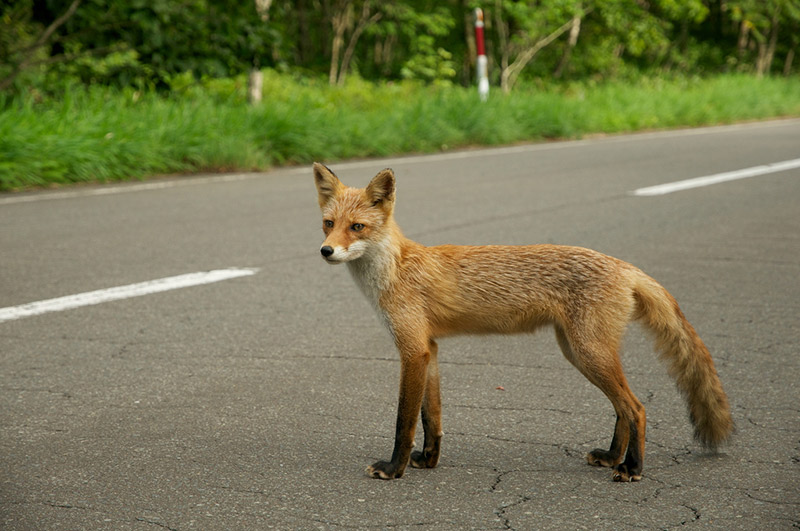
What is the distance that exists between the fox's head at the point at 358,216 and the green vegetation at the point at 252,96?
8086 millimetres

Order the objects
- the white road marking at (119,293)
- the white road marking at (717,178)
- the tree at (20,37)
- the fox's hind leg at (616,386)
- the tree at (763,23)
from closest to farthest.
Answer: the fox's hind leg at (616,386) < the white road marking at (119,293) < the white road marking at (717,178) < the tree at (20,37) < the tree at (763,23)

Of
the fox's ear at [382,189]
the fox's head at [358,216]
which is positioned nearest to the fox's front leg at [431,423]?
the fox's head at [358,216]

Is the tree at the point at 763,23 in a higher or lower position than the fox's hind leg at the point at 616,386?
higher

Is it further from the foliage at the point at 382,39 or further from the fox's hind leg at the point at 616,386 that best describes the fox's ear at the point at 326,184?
A: the foliage at the point at 382,39

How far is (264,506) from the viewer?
3283 mm

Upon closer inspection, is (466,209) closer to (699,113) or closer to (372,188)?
(372,188)

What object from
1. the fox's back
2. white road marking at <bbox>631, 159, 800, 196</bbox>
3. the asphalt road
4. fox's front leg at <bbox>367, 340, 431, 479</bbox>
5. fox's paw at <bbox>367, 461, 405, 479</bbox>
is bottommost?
white road marking at <bbox>631, 159, 800, 196</bbox>

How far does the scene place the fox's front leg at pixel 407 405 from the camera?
3.53m

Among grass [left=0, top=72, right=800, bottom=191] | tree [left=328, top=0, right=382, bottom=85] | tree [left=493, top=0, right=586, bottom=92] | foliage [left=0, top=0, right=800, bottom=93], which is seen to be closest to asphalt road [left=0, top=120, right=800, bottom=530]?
grass [left=0, top=72, right=800, bottom=191]

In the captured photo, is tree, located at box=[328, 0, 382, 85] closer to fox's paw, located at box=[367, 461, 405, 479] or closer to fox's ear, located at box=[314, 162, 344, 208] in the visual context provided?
fox's ear, located at box=[314, 162, 344, 208]

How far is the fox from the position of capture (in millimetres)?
3543

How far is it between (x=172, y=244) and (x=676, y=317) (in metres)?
5.26

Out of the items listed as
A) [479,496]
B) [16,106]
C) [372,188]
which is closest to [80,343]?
[372,188]

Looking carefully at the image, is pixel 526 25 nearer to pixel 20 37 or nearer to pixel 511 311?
pixel 20 37
